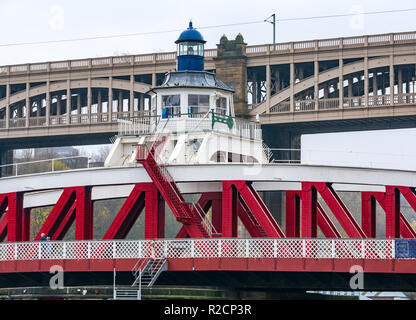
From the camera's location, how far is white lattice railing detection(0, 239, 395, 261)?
4684 centimetres

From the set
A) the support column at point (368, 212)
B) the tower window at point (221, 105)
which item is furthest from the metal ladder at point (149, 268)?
the support column at point (368, 212)

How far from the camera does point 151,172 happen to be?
51.3 meters

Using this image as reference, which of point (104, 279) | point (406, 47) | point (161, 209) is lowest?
point (104, 279)

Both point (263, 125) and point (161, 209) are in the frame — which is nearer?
point (161, 209)

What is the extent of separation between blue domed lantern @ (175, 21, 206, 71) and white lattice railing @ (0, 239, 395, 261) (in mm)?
13351

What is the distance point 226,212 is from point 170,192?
2944 mm

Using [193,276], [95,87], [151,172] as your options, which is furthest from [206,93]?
[95,87]

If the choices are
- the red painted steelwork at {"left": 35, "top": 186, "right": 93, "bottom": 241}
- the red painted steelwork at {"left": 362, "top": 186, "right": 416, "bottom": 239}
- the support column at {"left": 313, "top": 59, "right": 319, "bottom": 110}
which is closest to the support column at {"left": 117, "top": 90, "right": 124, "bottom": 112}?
the support column at {"left": 313, "top": 59, "right": 319, "bottom": 110}

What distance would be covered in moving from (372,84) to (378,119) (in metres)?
6.83

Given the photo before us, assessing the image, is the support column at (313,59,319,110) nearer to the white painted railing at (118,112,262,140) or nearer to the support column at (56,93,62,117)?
the support column at (56,93,62,117)

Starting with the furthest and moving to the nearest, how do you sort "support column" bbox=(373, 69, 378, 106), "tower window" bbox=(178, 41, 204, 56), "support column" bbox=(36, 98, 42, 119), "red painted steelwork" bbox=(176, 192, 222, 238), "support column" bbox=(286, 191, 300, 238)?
"support column" bbox=(36, 98, 42, 119)
"support column" bbox=(373, 69, 378, 106)
"tower window" bbox=(178, 41, 204, 56)
"red painted steelwork" bbox=(176, 192, 222, 238)
"support column" bbox=(286, 191, 300, 238)
